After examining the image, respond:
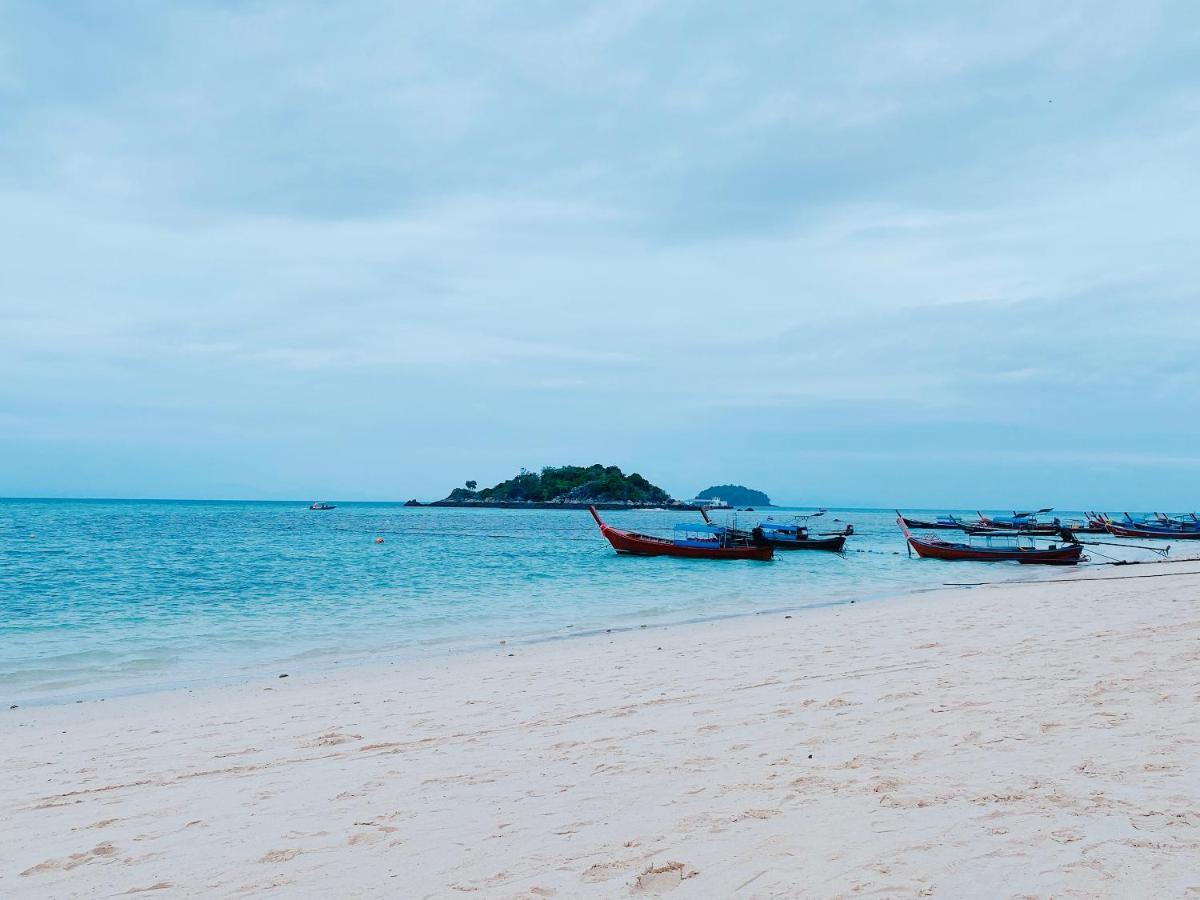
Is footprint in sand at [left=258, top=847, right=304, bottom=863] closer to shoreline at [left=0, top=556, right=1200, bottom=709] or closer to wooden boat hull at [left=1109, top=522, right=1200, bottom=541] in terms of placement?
shoreline at [left=0, top=556, right=1200, bottom=709]

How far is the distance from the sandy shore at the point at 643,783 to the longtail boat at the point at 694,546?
27.9 metres

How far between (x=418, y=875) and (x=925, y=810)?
2.93m

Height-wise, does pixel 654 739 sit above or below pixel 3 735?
above

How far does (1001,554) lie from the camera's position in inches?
1528

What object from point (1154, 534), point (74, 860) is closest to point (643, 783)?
point (74, 860)

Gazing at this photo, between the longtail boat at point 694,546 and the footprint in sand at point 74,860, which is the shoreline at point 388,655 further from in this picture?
the longtail boat at point 694,546

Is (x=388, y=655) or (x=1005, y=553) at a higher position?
(x=1005, y=553)

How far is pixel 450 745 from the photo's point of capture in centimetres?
697

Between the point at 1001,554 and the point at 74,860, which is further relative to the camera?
the point at 1001,554

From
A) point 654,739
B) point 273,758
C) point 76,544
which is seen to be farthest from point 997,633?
point 76,544

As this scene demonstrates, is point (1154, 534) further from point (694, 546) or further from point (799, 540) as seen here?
point (694, 546)

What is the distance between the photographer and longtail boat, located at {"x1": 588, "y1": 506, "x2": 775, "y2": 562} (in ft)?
126

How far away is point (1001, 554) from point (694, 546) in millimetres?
14906

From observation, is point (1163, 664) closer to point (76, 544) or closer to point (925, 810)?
point (925, 810)
